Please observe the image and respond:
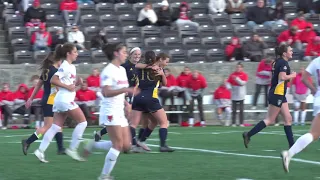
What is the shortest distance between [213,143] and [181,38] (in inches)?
416

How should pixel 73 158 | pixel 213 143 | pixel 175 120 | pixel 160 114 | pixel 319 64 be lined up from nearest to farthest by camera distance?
pixel 319 64 < pixel 73 158 < pixel 160 114 < pixel 213 143 < pixel 175 120

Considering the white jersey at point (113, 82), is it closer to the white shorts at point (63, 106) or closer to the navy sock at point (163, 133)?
the white shorts at point (63, 106)

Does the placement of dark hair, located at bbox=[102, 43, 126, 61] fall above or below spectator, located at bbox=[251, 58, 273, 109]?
above

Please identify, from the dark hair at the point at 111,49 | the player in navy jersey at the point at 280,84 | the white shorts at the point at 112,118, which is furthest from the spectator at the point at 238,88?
the white shorts at the point at 112,118

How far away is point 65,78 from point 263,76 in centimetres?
1287

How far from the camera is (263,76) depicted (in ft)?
82.0

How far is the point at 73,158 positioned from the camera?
13.3 meters

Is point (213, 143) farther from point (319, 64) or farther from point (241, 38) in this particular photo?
point (241, 38)

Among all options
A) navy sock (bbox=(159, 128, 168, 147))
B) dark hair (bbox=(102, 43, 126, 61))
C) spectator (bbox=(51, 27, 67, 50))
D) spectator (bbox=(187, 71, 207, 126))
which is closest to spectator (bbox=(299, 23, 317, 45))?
spectator (bbox=(187, 71, 207, 126))

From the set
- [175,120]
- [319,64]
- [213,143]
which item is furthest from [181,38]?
[319,64]

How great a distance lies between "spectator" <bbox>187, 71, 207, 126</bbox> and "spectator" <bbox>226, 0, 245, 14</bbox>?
16.2ft

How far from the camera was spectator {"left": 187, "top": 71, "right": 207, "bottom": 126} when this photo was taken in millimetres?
24297

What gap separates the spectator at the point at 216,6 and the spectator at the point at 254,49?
8.34 ft

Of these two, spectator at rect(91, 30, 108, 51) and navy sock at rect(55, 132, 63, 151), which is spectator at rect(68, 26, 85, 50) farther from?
navy sock at rect(55, 132, 63, 151)
